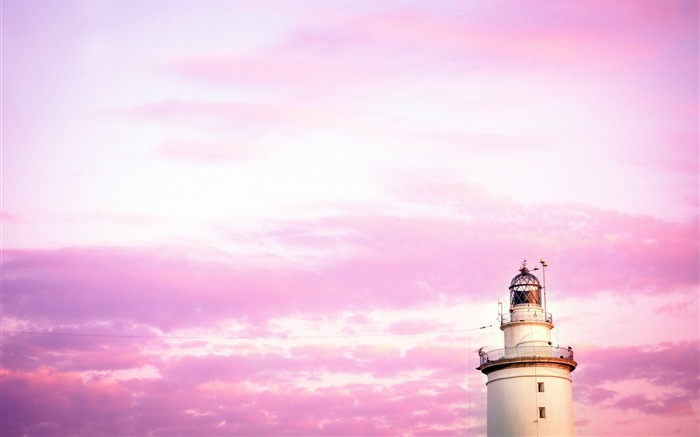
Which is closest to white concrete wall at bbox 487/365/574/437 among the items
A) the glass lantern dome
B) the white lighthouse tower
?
the white lighthouse tower

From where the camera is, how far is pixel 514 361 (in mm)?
95125

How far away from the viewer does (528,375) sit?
95000 mm

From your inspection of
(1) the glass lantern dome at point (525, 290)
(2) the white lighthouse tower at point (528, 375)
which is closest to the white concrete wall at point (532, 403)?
(2) the white lighthouse tower at point (528, 375)

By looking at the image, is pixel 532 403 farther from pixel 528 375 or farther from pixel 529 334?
pixel 529 334

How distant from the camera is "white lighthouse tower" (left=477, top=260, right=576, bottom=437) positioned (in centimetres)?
9431

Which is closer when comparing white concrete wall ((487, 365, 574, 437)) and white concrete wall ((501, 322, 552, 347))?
white concrete wall ((487, 365, 574, 437))

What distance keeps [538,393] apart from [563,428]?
2.78 metres

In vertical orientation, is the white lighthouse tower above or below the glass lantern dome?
below

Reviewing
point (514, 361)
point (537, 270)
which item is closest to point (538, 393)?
point (514, 361)

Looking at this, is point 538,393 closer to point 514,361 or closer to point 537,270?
point 514,361

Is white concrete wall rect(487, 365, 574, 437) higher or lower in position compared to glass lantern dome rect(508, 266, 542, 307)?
lower

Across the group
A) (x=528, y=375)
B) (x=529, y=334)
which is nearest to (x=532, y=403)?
(x=528, y=375)

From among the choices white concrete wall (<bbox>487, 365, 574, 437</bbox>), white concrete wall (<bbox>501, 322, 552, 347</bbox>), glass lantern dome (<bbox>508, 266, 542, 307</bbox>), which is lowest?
white concrete wall (<bbox>487, 365, 574, 437</bbox>)

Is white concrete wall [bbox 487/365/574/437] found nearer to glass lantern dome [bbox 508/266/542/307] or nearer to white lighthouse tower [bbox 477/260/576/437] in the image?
white lighthouse tower [bbox 477/260/576/437]
